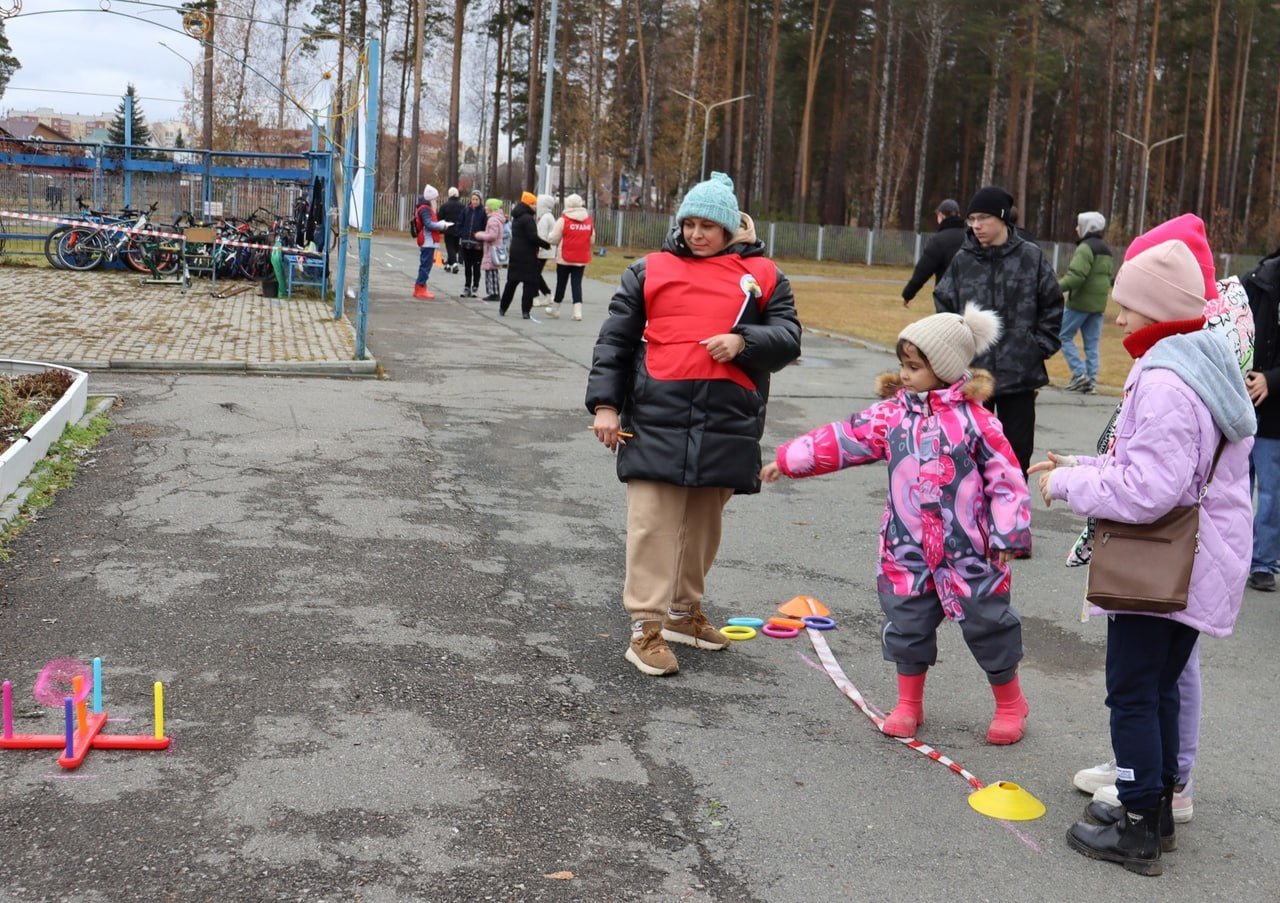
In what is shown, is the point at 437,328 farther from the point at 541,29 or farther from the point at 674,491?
the point at 541,29

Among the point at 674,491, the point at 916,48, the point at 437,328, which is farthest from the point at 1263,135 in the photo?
the point at 674,491

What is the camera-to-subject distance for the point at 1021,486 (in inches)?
172

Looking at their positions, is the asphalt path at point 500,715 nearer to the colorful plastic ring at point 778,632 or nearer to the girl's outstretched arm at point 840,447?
the colorful plastic ring at point 778,632

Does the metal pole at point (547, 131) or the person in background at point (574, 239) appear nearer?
the person in background at point (574, 239)

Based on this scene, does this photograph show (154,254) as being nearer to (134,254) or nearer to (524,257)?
(134,254)

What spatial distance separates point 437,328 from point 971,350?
13.4m

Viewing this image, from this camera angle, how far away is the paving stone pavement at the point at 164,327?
12414 mm

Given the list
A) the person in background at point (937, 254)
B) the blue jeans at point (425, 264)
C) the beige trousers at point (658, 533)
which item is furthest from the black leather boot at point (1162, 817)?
the blue jeans at point (425, 264)

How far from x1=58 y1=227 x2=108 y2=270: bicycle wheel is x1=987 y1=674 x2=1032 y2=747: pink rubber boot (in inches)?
771

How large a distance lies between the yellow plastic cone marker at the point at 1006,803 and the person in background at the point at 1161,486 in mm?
250

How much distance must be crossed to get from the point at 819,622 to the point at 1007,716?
4.46 feet

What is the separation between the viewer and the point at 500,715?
15.0 ft

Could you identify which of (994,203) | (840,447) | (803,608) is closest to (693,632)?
(803,608)

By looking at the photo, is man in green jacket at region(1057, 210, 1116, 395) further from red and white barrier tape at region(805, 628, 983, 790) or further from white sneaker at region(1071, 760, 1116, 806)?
white sneaker at region(1071, 760, 1116, 806)
